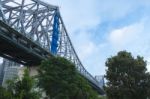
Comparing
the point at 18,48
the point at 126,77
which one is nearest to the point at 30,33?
the point at 18,48

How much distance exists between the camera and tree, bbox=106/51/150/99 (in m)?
29.8

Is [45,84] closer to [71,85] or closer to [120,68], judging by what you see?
[71,85]

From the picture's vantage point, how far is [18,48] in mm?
48906

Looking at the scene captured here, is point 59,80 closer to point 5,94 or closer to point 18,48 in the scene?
point 18,48

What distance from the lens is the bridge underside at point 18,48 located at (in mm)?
44319

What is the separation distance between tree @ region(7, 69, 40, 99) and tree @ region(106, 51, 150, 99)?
27.8ft

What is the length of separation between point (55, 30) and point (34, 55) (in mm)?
14374

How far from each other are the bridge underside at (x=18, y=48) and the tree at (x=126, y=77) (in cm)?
1634

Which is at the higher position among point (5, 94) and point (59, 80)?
point (59, 80)

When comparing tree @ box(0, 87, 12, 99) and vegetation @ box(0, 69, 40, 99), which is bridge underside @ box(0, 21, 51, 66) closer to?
vegetation @ box(0, 69, 40, 99)

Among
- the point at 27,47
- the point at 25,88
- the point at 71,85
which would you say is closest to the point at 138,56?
the point at 71,85

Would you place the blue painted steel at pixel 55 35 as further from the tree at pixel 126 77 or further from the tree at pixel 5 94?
the tree at pixel 5 94

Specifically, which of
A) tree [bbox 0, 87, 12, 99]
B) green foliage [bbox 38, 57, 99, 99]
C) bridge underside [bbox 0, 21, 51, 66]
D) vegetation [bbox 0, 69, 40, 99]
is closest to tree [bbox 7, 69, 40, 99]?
vegetation [bbox 0, 69, 40, 99]

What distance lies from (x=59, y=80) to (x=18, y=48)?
40.4ft
